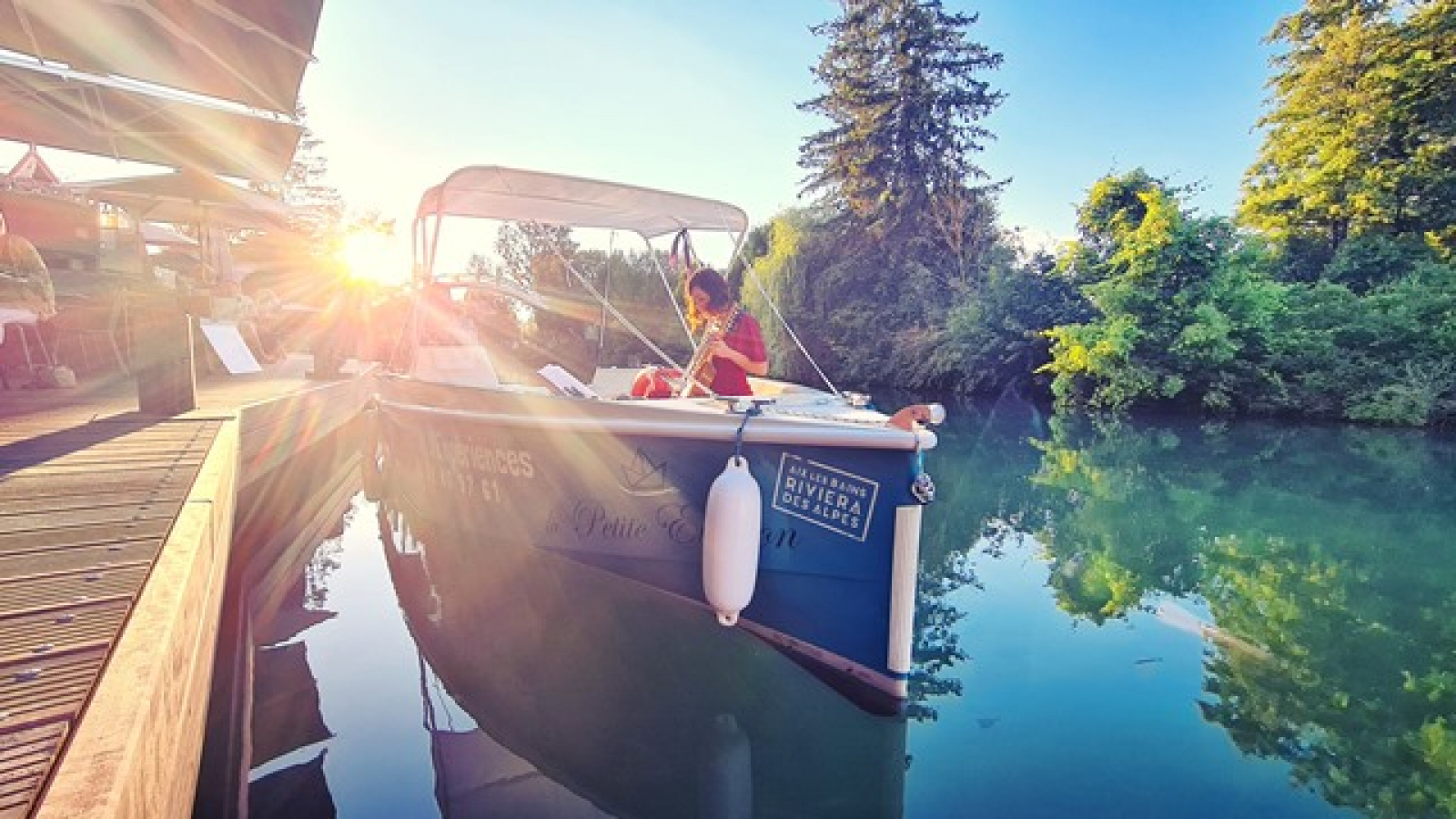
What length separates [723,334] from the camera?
4.63 meters

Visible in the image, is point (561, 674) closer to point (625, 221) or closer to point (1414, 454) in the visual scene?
point (625, 221)

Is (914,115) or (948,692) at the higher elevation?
(914,115)

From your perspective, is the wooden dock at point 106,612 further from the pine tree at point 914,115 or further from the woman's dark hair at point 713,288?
the pine tree at point 914,115

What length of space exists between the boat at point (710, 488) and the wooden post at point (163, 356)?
4.73ft

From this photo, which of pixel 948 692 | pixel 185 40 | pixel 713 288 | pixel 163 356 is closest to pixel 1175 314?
pixel 713 288

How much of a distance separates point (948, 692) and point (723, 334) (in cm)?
255

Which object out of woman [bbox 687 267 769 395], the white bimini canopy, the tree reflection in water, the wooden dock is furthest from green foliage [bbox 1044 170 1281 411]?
the wooden dock

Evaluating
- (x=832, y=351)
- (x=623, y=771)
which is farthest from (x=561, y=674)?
(x=832, y=351)

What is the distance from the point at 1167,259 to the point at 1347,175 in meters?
6.06

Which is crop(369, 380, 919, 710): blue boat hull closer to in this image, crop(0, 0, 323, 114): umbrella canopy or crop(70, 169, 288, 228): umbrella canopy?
crop(0, 0, 323, 114): umbrella canopy

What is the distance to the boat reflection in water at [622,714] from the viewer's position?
2.86m

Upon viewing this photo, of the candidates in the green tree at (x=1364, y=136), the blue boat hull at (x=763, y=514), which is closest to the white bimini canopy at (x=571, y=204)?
the blue boat hull at (x=763, y=514)

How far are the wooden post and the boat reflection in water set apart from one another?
6.53 ft

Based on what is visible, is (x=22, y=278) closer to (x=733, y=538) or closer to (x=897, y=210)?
(x=733, y=538)
